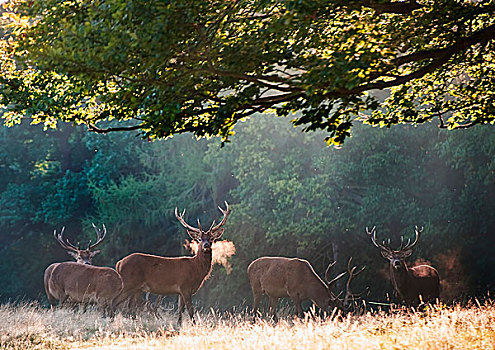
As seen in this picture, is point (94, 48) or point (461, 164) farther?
point (461, 164)

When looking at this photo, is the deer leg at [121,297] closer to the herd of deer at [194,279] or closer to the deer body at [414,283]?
the herd of deer at [194,279]

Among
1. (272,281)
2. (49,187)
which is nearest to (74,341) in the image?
(272,281)

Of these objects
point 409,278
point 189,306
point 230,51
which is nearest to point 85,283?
point 189,306

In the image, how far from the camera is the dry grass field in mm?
7879

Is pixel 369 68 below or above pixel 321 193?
above

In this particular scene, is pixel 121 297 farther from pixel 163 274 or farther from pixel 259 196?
pixel 259 196

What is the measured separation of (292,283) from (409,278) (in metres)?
2.65

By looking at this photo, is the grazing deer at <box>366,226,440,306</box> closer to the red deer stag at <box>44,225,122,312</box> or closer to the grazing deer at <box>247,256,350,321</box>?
the grazing deer at <box>247,256,350,321</box>

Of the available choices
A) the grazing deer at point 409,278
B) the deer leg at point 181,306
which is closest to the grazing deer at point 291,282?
the grazing deer at point 409,278

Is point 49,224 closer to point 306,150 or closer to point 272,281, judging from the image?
point 306,150

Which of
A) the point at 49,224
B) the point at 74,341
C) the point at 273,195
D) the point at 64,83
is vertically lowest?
the point at 49,224

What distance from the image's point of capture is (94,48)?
7.46m

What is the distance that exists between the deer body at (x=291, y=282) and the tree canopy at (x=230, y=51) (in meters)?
7.62

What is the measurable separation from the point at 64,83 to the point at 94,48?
2440 mm
